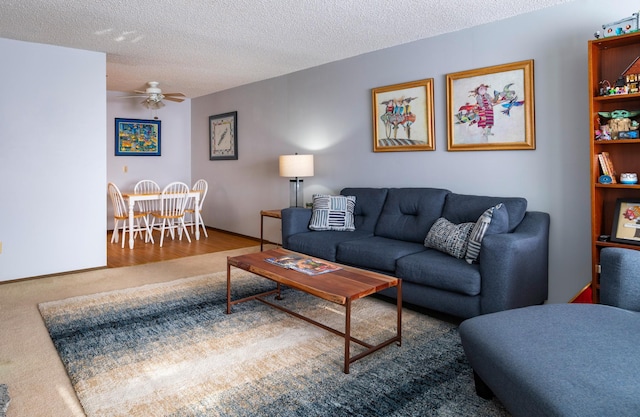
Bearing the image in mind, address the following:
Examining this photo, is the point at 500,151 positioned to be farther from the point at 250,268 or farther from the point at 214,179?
the point at 214,179

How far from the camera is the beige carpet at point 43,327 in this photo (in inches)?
76.2

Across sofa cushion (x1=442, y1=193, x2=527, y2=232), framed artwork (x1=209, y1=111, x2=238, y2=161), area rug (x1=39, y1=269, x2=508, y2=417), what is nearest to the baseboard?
sofa cushion (x1=442, y1=193, x2=527, y2=232)

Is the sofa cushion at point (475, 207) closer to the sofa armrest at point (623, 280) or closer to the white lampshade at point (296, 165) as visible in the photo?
the sofa armrest at point (623, 280)

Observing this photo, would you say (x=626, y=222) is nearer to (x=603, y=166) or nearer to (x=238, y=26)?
(x=603, y=166)

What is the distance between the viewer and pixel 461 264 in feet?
9.24

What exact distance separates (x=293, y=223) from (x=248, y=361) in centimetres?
191

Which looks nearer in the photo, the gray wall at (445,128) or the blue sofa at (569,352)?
the blue sofa at (569,352)

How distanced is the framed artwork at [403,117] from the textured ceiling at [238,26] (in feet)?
1.48

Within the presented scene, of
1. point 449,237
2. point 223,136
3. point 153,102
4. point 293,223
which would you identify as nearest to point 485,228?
point 449,237

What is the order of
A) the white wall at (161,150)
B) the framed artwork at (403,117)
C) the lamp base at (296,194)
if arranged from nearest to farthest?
the framed artwork at (403,117) < the lamp base at (296,194) < the white wall at (161,150)

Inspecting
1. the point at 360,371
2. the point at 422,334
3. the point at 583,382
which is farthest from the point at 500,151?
the point at 583,382

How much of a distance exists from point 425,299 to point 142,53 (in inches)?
147

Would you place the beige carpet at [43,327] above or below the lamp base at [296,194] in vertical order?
below

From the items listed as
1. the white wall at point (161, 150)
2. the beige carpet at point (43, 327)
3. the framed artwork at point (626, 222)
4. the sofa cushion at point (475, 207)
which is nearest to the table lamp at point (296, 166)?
the beige carpet at point (43, 327)
